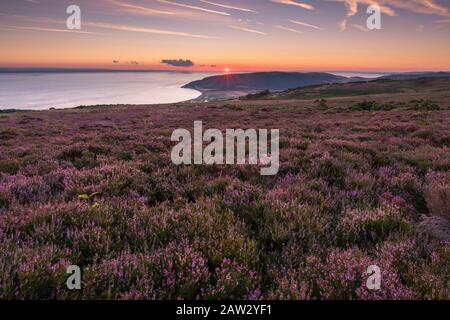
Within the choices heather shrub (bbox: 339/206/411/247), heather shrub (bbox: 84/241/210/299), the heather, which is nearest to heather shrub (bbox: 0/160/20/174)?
the heather

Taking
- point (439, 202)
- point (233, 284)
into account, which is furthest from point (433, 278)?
point (439, 202)

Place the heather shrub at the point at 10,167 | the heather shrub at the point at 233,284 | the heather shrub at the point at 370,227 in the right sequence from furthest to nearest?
1. the heather shrub at the point at 10,167
2. the heather shrub at the point at 370,227
3. the heather shrub at the point at 233,284

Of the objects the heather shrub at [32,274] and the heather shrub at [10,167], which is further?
the heather shrub at [10,167]

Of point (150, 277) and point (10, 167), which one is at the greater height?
point (10, 167)

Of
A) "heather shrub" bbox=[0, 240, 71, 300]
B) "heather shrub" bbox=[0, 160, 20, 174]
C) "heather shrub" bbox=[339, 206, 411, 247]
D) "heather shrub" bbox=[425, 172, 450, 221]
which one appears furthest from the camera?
"heather shrub" bbox=[0, 160, 20, 174]

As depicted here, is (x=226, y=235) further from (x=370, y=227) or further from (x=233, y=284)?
(x=370, y=227)

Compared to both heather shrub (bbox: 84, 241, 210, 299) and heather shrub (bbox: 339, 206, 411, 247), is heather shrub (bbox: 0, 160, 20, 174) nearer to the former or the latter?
heather shrub (bbox: 84, 241, 210, 299)

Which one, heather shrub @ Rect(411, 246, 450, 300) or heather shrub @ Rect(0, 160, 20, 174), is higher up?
heather shrub @ Rect(0, 160, 20, 174)

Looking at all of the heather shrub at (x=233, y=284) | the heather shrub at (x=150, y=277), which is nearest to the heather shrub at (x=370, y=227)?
the heather shrub at (x=233, y=284)

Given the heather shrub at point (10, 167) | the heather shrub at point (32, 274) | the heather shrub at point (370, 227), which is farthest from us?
the heather shrub at point (10, 167)

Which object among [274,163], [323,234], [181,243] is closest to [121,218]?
Answer: [181,243]

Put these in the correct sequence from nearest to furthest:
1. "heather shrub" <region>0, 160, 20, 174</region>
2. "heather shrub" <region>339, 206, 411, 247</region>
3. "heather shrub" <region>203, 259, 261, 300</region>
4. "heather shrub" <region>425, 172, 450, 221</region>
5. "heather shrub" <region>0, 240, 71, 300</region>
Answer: "heather shrub" <region>0, 240, 71, 300</region> < "heather shrub" <region>203, 259, 261, 300</region> < "heather shrub" <region>339, 206, 411, 247</region> < "heather shrub" <region>425, 172, 450, 221</region> < "heather shrub" <region>0, 160, 20, 174</region>

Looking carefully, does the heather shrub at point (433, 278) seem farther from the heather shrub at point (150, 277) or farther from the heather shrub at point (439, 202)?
the heather shrub at point (150, 277)
